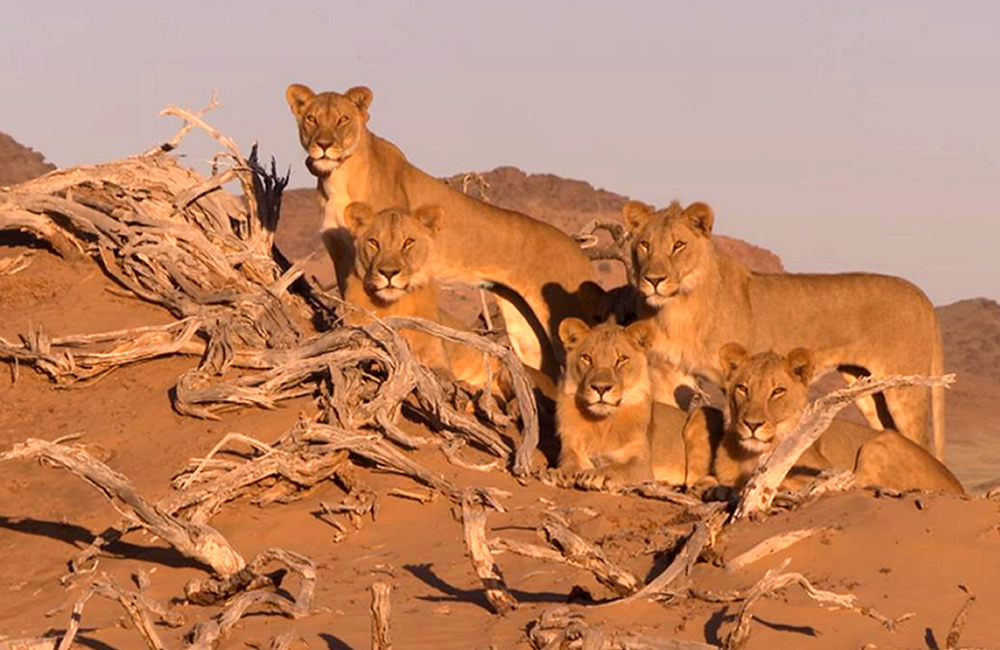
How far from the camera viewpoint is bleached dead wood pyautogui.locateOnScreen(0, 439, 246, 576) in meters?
9.09

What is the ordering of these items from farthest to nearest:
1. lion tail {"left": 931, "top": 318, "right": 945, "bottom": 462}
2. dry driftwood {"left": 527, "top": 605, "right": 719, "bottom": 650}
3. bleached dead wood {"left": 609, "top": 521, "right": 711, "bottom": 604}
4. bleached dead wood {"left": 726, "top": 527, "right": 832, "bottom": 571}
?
lion tail {"left": 931, "top": 318, "right": 945, "bottom": 462} → bleached dead wood {"left": 726, "top": 527, "right": 832, "bottom": 571} → bleached dead wood {"left": 609, "top": 521, "right": 711, "bottom": 604} → dry driftwood {"left": 527, "top": 605, "right": 719, "bottom": 650}

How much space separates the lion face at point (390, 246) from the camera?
11578 millimetres

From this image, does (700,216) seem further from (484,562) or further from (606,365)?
(484,562)

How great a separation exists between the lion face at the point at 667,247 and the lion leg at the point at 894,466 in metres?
1.60

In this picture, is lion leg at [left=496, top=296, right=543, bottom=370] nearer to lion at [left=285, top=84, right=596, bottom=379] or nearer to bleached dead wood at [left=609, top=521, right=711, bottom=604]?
lion at [left=285, top=84, right=596, bottom=379]

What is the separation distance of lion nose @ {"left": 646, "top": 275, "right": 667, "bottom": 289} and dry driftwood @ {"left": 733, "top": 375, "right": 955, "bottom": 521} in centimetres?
220

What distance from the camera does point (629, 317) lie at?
41.6 ft

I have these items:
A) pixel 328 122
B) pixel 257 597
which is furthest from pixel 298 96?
pixel 257 597

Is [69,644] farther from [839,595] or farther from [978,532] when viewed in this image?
[978,532]

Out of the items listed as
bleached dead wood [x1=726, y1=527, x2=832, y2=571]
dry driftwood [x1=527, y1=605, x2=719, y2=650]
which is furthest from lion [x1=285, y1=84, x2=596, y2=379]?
dry driftwood [x1=527, y1=605, x2=719, y2=650]

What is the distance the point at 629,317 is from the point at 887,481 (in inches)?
103

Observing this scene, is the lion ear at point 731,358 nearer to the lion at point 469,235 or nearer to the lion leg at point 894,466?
the lion leg at point 894,466

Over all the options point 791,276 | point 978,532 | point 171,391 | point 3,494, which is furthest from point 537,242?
point 978,532

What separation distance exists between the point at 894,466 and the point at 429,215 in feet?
10.9
